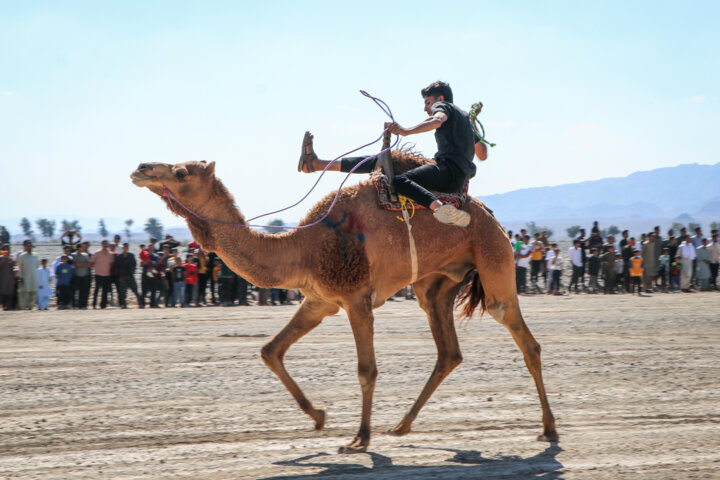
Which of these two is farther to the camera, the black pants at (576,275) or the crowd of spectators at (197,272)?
the black pants at (576,275)

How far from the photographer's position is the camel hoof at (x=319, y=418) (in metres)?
6.53

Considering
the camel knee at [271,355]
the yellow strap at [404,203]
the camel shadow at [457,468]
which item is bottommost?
the camel shadow at [457,468]

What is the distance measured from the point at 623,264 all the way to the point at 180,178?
2037 centimetres

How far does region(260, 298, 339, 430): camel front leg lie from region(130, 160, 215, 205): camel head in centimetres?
136

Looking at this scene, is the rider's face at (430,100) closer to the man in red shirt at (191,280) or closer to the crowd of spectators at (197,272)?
the crowd of spectators at (197,272)

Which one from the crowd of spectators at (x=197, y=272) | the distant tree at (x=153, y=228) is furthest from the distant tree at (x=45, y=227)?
the crowd of spectators at (x=197, y=272)

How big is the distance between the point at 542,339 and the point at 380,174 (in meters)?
7.38

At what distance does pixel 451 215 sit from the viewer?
20.7 ft

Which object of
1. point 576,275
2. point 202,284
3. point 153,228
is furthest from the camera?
point 153,228

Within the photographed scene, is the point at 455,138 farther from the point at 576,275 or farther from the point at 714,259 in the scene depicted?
the point at 714,259

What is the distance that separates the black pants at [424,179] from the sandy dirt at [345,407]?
2.14 metres

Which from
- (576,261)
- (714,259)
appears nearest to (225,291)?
(576,261)

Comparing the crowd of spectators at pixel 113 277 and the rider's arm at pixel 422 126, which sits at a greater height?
the rider's arm at pixel 422 126

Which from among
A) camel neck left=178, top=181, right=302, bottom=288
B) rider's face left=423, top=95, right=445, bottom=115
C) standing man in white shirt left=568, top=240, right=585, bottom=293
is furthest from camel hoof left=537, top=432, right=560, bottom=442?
standing man in white shirt left=568, top=240, right=585, bottom=293
